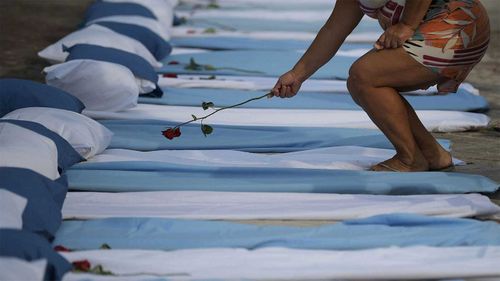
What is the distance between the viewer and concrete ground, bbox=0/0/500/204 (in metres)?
5.73

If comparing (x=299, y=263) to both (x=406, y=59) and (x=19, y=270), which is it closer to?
(x=19, y=270)

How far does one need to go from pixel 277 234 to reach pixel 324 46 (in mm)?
1179

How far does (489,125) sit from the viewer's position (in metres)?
6.42

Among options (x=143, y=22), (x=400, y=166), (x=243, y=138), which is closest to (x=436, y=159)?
(x=400, y=166)

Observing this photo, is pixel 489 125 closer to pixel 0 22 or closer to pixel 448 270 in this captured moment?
pixel 448 270

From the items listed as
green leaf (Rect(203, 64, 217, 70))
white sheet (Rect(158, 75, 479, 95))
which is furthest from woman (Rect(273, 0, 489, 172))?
green leaf (Rect(203, 64, 217, 70))

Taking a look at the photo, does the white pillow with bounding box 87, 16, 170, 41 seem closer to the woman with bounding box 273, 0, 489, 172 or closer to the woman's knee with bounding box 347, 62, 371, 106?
the woman with bounding box 273, 0, 489, 172

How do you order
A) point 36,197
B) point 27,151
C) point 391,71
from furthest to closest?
point 391,71, point 27,151, point 36,197

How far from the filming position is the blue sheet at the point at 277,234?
4164mm

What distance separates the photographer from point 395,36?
4.86 meters

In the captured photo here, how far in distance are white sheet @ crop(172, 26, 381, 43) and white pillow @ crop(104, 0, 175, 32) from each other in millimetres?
121

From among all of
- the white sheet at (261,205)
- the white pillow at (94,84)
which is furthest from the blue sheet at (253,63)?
the white sheet at (261,205)

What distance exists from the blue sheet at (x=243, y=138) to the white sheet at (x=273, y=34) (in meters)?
3.04

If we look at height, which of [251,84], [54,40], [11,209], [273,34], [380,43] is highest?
[380,43]
